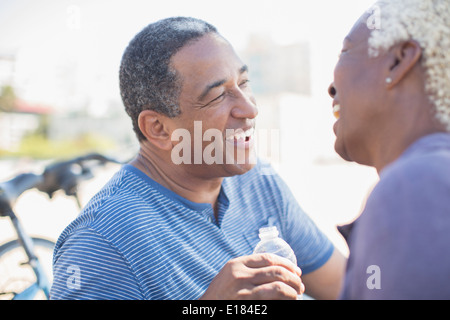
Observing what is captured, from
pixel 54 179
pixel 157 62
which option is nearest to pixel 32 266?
pixel 54 179

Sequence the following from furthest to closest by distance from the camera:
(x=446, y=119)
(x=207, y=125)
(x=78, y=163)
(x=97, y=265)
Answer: (x=78, y=163) < (x=207, y=125) < (x=97, y=265) < (x=446, y=119)

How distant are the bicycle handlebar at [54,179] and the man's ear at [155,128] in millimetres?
1097

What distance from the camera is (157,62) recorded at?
6.24ft

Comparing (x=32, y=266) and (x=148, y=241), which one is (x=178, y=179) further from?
(x=32, y=266)

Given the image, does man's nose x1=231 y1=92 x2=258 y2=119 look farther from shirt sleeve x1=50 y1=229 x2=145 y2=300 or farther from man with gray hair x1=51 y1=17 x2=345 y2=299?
shirt sleeve x1=50 y1=229 x2=145 y2=300

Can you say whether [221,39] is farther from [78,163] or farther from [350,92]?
[78,163]

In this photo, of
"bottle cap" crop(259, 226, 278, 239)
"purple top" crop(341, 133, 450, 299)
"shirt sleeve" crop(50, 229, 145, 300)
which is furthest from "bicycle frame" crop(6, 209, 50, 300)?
"purple top" crop(341, 133, 450, 299)

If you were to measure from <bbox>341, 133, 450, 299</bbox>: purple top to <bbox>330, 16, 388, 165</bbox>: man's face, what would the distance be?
297 mm

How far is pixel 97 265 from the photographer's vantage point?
1.44 meters

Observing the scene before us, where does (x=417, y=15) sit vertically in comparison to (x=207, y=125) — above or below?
above

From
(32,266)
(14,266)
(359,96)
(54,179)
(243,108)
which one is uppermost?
(359,96)

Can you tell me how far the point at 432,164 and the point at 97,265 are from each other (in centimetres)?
109

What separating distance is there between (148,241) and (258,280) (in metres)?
0.46
